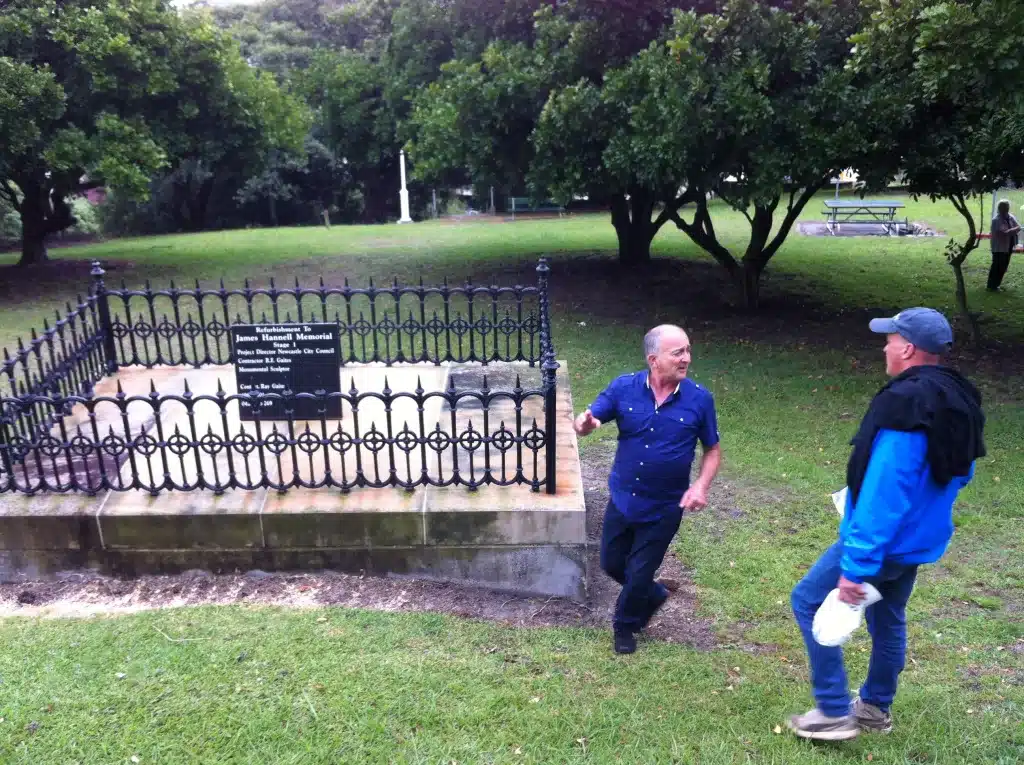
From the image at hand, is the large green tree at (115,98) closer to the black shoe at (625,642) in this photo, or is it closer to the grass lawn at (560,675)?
the grass lawn at (560,675)

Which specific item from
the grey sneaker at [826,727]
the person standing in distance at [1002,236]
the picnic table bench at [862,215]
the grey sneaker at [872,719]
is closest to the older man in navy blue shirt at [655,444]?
the grey sneaker at [826,727]

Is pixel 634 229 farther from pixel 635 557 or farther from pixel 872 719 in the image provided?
pixel 872 719

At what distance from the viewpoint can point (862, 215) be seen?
2378cm

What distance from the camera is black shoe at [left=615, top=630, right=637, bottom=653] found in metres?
4.14

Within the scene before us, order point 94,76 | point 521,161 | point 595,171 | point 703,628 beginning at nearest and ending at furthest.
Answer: point 703,628, point 595,171, point 521,161, point 94,76

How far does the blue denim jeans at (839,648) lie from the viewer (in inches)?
129

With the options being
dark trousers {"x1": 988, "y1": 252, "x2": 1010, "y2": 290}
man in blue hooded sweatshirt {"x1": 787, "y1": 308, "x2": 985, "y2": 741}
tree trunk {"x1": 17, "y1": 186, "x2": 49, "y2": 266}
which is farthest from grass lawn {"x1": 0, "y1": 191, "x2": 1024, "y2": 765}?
tree trunk {"x1": 17, "y1": 186, "x2": 49, "y2": 266}

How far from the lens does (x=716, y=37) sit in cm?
944

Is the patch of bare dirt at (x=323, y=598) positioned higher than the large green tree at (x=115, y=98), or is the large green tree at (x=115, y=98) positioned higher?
the large green tree at (x=115, y=98)

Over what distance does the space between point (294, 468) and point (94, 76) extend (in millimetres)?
11512

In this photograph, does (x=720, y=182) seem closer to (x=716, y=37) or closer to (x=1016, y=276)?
(x=716, y=37)

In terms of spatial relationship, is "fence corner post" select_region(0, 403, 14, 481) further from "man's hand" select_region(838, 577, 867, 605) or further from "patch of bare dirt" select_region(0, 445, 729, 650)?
"man's hand" select_region(838, 577, 867, 605)

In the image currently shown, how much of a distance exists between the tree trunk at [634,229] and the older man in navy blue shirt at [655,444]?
11668 millimetres

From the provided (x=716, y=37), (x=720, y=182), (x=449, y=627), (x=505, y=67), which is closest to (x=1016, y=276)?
(x=720, y=182)
